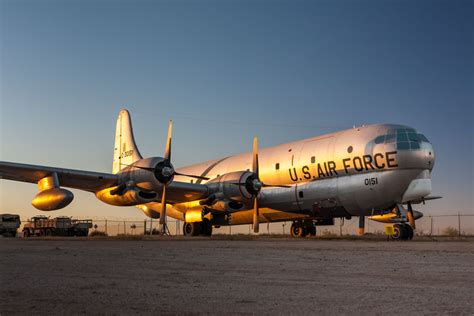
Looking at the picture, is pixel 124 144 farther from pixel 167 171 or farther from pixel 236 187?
pixel 236 187

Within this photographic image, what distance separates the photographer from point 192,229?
1122 inches

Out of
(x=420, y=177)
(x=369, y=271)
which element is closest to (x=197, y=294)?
(x=369, y=271)

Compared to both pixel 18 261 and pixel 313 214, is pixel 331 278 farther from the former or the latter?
pixel 313 214

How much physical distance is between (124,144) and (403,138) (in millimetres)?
20258

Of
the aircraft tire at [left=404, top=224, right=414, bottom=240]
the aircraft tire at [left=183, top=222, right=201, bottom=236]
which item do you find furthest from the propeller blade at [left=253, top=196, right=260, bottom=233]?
the aircraft tire at [left=404, top=224, right=414, bottom=240]

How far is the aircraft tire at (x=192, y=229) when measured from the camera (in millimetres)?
28250

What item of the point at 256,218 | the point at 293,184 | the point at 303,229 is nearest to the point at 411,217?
the point at 293,184

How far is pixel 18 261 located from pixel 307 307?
288 inches

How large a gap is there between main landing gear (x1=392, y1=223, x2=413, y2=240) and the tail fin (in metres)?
18.6

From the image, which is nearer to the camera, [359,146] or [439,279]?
[439,279]

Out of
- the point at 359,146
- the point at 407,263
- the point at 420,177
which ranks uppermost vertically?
the point at 359,146

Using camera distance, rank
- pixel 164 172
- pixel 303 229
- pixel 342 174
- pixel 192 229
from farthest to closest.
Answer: pixel 303 229, pixel 192 229, pixel 164 172, pixel 342 174

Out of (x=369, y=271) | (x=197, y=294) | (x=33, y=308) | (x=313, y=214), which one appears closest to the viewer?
(x=33, y=308)

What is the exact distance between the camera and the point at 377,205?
74.5 feet
